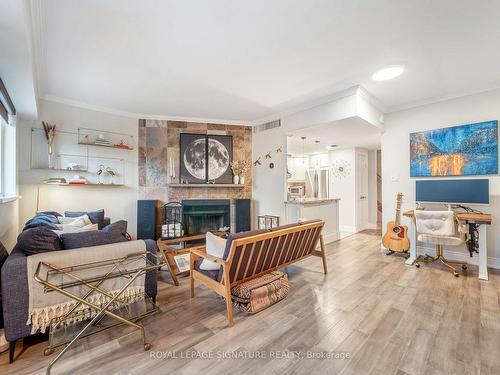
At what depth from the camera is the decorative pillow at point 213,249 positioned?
227 cm

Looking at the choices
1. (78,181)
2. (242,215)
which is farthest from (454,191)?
(78,181)

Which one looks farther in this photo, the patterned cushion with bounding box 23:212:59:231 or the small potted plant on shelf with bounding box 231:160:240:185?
the small potted plant on shelf with bounding box 231:160:240:185

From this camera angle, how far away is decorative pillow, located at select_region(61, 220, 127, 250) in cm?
200

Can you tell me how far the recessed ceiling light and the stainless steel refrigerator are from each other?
3.86 m

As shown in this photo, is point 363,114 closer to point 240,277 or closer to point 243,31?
point 243,31

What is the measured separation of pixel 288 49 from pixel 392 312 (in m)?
3.02

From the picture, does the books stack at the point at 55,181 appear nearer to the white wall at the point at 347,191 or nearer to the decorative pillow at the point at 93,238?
the decorative pillow at the point at 93,238

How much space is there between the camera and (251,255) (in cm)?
229

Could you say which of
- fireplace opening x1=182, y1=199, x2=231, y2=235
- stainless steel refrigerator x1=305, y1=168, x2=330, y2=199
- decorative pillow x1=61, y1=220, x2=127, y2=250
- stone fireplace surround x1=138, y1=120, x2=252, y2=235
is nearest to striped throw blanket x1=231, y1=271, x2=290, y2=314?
decorative pillow x1=61, y1=220, x2=127, y2=250

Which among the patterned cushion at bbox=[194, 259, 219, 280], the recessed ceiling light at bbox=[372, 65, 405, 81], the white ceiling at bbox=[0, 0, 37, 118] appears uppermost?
the recessed ceiling light at bbox=[372, 65, 405, 81]

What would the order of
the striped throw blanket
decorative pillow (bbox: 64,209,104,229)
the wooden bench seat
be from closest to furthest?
the wooden bench seat, the striped throw blanket, decorative pillow (bbox: 64,209,104,229)

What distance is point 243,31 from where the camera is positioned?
2.24 meters

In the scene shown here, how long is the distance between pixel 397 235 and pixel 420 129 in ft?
6.43

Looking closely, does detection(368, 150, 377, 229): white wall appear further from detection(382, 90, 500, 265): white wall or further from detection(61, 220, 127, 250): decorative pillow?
detection(61, 220, 127, 250): decorative pillow
